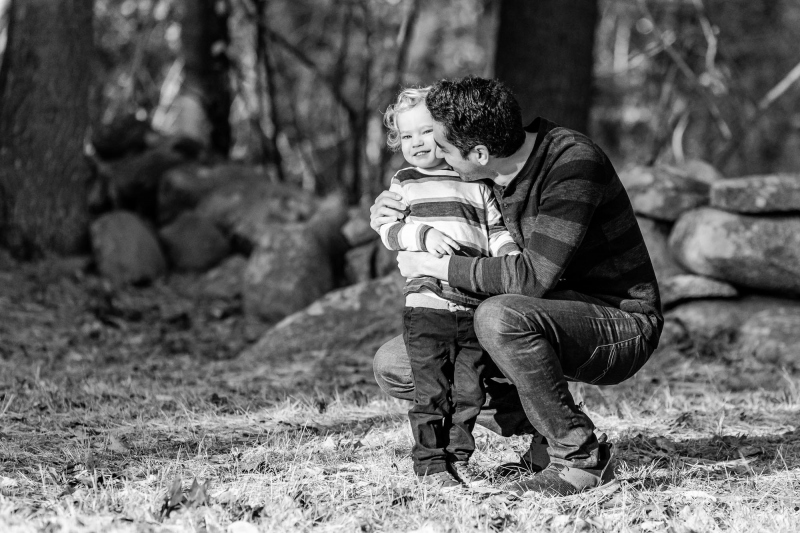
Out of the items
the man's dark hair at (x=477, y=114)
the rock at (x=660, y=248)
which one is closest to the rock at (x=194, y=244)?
the rock at (x=660, y=248)

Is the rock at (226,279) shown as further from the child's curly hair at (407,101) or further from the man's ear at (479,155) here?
the man's ear at (479,155)

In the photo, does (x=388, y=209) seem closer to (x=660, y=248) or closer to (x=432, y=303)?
(x=432, y=303)

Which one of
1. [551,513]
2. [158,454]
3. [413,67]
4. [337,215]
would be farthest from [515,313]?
[413,67]

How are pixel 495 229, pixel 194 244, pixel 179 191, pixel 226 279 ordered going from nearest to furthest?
pixel 495 229 < pixel 226 279 < pixel 194 244 < pixel 179 191

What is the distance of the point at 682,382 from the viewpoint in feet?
20.1

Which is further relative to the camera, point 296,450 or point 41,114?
point 41,114

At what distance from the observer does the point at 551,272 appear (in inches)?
135

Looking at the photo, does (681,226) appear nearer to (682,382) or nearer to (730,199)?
(730,199)

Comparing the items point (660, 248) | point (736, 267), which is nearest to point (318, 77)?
point (660, 248)

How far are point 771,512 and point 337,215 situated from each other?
5.77 metres

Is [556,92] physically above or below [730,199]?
above

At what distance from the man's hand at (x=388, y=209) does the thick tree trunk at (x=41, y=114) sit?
5526mm

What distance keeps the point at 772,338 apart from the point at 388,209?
4.16 metres

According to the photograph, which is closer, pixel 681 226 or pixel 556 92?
pixel 681 226
